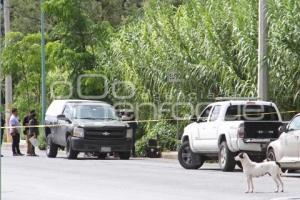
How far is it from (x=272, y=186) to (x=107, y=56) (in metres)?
21.3

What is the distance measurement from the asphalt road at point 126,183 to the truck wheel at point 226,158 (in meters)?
0.31

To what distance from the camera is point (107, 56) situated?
128 feet

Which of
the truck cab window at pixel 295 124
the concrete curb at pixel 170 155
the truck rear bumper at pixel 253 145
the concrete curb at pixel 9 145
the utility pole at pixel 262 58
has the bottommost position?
the concrete curb at pixel 9 145

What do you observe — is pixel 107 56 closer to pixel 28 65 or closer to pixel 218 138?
pixel 28 65

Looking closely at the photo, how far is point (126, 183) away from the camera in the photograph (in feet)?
63.9

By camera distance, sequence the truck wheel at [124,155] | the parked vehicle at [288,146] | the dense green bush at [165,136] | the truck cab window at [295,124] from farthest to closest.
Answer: the dense green bush at [165,136]
the truck wheel at [124,155]
the truck cab window at [295,124]
the parked vehicle at [288,146]

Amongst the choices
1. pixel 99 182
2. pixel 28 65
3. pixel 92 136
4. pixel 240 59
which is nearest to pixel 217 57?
pixel 240 59

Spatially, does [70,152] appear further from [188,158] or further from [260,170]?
[260,170]

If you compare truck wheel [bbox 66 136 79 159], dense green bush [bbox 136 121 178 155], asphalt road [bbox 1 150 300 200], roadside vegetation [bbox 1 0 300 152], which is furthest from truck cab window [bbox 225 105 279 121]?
dense green bush [bbox 136 121 178 155]

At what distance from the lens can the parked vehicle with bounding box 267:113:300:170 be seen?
21.4 meters

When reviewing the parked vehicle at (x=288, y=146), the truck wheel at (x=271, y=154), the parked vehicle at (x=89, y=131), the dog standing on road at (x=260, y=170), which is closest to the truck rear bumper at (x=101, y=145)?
the parked vehicle at (x=89, y=131)

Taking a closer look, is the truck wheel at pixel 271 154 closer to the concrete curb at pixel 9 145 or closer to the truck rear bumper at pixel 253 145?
the truck rear bumper at pixel 253 145

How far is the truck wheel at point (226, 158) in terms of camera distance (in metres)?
23.7

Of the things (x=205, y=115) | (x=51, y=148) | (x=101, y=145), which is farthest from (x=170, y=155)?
(x=205, y=115)
